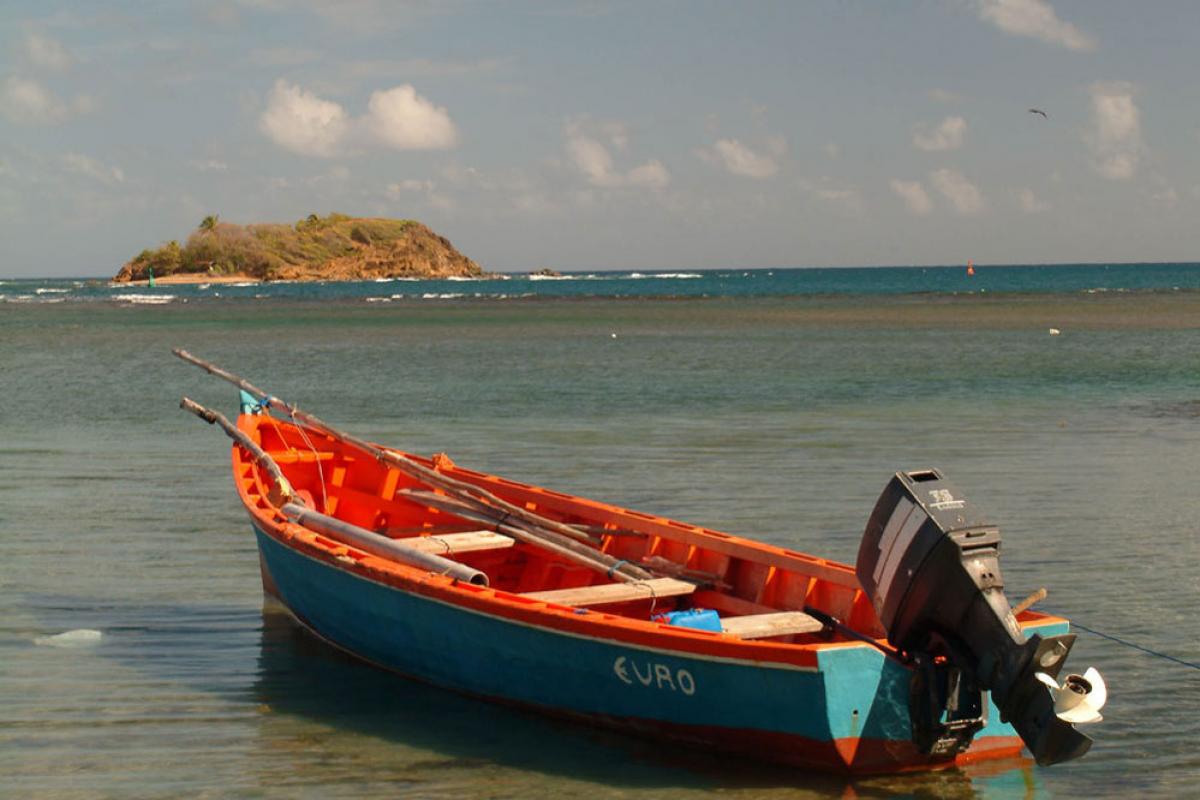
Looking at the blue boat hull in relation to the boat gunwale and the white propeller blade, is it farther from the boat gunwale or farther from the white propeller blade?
the white propeller blade

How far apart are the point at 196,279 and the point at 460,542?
497 ft

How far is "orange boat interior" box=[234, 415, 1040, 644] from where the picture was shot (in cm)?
916

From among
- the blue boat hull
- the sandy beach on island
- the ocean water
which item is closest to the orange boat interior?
the blue boat hull

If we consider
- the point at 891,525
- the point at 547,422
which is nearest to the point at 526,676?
the point at 891,525

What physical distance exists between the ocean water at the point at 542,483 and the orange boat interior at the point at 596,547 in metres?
1.04

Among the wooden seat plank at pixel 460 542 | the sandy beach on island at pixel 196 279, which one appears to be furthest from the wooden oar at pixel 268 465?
the sandy beach on island at pixel 196 279

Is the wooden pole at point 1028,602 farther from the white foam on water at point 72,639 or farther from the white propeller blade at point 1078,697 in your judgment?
the white foam on water at point 72,639

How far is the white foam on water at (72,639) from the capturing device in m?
10.9

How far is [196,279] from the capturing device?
510ft

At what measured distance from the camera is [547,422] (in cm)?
2377

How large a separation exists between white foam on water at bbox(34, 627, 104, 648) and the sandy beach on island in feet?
472

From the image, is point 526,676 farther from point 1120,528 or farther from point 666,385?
point 666,385

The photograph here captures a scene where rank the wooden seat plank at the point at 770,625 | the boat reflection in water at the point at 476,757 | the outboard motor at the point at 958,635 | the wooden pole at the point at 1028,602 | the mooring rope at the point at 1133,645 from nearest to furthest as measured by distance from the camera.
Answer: the outboard motor at the point at 958,635
the wooden pole at the point at 1028,602
the boat reflection in water at the point at 476,757
the wooden seat plank at the point at 770,625
the mooring rope at the point at 1133,645

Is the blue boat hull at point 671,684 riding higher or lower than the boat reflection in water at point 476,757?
higher
